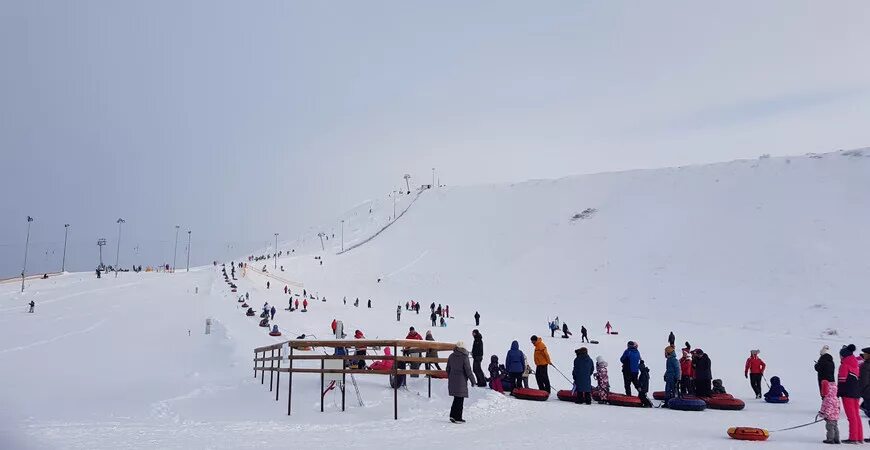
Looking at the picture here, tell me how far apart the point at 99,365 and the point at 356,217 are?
4751 inches

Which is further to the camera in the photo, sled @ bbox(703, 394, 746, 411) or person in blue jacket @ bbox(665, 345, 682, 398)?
person in blue jacket @ bbox(665, 345, 682, 398)

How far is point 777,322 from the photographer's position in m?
41.3

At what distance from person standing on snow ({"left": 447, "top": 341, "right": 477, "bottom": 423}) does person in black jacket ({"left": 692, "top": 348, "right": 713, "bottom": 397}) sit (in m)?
7.38

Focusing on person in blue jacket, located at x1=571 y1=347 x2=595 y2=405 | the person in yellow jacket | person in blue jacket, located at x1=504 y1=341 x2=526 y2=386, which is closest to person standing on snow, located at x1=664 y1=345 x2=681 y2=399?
person in blue jacket, located at x1=571 y1=347 x2=595 y2=405

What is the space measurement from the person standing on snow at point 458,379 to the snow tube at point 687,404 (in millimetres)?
5821

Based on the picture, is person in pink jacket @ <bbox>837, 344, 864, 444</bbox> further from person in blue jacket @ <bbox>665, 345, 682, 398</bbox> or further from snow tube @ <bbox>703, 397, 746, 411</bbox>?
person in blue jacket @ <bbox>665, 345, 682, 398</bbox>

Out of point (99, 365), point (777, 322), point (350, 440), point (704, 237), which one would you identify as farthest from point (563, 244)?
point (350, 440)

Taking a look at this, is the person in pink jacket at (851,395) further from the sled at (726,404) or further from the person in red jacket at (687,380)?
the person in red jacket at (687,380)

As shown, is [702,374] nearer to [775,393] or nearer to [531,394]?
[775,393]

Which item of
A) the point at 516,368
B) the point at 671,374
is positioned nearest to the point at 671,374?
the point at 671,374

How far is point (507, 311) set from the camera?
49406 millimetres

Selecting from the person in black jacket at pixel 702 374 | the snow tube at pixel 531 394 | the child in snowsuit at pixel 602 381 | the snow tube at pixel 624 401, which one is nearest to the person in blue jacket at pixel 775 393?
the person in black jacket at pixel 702 374

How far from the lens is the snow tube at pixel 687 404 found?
47.6 feet

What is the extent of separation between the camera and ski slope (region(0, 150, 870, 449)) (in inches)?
440
